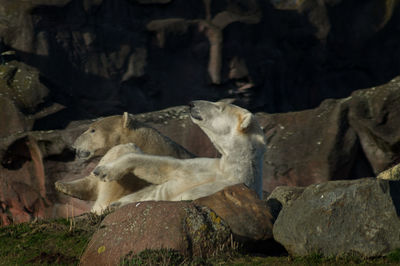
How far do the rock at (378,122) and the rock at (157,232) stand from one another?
9.81 metres

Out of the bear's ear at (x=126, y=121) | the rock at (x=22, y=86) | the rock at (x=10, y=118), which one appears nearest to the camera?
the bear's ear at (x=126, y=121)

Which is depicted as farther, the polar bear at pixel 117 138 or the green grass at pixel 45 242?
the polar bear at pixel 117 138

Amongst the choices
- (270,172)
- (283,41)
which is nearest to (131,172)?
(270,172)

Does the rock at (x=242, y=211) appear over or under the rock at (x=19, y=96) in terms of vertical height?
over

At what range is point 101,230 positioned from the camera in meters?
4.90

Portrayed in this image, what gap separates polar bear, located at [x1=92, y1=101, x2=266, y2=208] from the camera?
586cm

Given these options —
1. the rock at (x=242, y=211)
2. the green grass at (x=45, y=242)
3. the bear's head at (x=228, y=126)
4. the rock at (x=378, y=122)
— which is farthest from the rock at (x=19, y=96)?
the rock at (x=242, y=211)

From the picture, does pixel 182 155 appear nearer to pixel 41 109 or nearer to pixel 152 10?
pixel 41 109

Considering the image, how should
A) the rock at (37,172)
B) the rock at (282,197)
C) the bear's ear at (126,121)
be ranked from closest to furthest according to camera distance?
the rock at (282,197) < the bear's ear at (126,121) < the rock at (37,172)

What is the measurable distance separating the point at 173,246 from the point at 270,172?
9934mm

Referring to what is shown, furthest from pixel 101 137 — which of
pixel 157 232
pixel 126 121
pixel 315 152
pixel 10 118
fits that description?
pixel 10 118

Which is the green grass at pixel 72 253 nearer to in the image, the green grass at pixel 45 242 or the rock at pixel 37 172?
the green grass at pixel 45 242

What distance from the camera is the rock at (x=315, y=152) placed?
14289mm

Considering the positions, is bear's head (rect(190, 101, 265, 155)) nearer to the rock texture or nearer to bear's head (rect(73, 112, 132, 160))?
the rock texture
